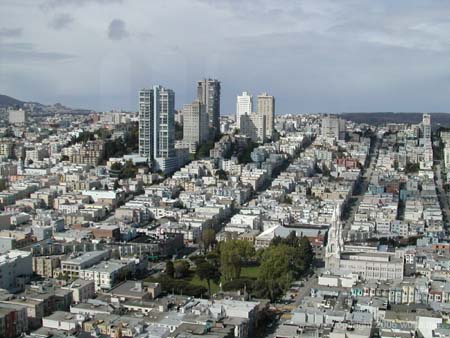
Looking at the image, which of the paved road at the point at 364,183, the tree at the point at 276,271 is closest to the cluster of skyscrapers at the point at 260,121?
the paved road at the point at 364,183

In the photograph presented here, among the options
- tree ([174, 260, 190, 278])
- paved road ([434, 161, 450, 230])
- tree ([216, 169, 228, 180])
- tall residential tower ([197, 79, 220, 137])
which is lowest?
→ tree ([174, 260, 190, 278])

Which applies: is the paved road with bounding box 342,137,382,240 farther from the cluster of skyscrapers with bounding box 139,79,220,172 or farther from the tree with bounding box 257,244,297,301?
the cluster of skyscrapers with bounding box 139,79,220,172

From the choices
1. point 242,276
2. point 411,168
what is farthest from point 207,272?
point 411,168

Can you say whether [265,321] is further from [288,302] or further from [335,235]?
[335,235]

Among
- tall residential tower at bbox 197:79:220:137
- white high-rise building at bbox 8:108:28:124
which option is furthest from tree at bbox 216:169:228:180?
white high-rise building at bbox 8:108:28:124

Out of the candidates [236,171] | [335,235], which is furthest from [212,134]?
[335,235]

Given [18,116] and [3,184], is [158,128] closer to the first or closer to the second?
[3,184]

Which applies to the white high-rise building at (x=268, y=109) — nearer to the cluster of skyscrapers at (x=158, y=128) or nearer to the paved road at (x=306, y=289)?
the cluster of skyscrapers at (x=158, y=128)
